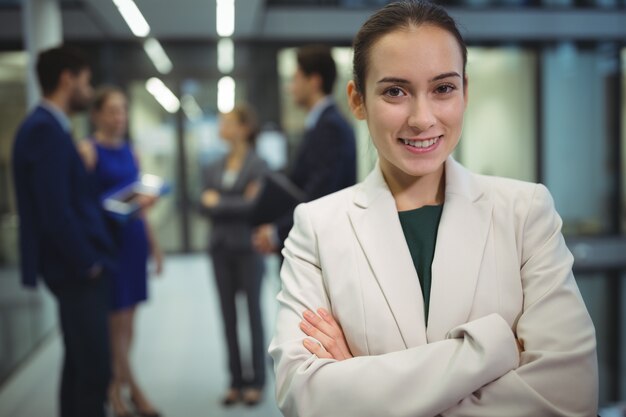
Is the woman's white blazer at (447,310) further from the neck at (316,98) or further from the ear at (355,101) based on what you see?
the neck at (316,98)

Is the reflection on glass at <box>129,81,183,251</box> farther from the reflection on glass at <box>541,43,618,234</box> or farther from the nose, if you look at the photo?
the nose

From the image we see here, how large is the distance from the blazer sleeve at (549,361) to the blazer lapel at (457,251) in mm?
106

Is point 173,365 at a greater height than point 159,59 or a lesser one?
lesser

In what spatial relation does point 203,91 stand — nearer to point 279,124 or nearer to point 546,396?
point 279,124

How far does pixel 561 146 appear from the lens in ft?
18.9

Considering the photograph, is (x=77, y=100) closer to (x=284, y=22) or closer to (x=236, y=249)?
(x=236, y=249)

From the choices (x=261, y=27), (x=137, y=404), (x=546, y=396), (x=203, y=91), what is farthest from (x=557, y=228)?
(x=203, y=91)

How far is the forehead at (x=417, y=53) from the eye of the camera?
945mm

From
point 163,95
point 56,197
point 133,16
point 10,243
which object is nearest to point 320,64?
point 133,16

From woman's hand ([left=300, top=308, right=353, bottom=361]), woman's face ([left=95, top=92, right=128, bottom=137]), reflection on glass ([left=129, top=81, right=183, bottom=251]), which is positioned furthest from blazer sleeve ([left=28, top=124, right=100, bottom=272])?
reflection on glass ([left=129, top=81, right=183, bottom=251])

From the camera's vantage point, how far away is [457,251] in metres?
1.00

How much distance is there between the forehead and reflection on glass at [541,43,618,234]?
15.5 ft

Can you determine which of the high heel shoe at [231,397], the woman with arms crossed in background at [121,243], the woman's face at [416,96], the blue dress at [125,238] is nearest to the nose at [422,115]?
the woman's face at [416,96]

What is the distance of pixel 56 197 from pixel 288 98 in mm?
5013
